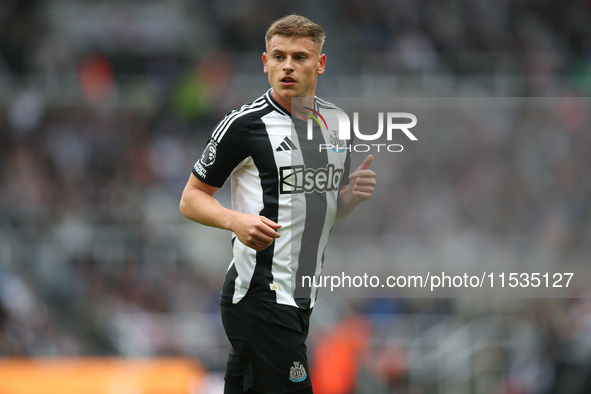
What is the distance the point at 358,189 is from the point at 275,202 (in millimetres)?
428

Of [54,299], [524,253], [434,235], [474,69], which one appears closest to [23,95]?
[54,299]

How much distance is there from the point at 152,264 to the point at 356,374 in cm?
403

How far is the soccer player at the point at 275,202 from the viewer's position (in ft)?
11.0

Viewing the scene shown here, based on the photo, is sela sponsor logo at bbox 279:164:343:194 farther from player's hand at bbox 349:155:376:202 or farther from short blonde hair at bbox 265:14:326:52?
short blonde hair at bbox 265:14:326:52

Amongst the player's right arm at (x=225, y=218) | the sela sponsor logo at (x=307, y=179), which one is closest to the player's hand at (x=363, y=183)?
the sela sponsor logo at (x=307, y=179)

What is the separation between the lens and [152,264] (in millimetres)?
10094

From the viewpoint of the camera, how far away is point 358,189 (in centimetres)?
351

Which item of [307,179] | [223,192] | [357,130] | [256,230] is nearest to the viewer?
[256,230]

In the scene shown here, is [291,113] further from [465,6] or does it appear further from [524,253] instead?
[465,6]

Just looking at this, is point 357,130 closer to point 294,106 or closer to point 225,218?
point 294,106

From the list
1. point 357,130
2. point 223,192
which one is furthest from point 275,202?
point 223,192

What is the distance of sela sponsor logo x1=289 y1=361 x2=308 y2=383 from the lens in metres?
3.33

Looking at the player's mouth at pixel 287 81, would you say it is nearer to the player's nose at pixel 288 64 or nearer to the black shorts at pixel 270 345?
the player's nose at pixel 288 64

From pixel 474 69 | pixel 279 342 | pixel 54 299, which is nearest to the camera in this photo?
pixel 279 342
